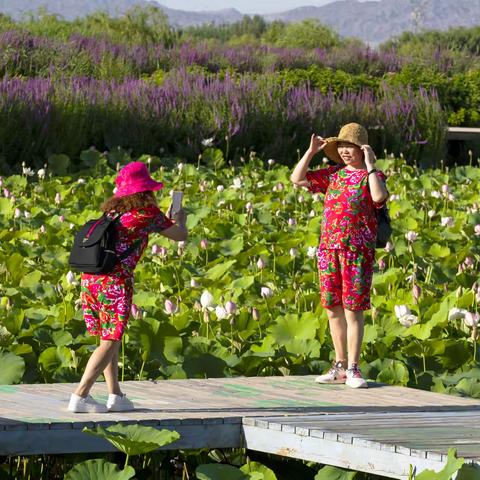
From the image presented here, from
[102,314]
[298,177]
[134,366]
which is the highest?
[298,177]

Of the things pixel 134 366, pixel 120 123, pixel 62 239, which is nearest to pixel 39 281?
pixel 62 239

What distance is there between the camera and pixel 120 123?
44.5 ft

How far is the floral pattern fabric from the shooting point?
4184mm

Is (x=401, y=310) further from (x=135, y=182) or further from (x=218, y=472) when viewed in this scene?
(x=218, y=472)

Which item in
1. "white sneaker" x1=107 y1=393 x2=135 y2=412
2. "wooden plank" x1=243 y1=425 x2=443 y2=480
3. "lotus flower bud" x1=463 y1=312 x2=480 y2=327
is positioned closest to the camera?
"wooden plank" x1=243 y1=425 x2=443 y2=480

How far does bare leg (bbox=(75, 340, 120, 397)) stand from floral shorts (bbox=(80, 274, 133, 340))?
26 mm

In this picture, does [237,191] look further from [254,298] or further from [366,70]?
[366,70]

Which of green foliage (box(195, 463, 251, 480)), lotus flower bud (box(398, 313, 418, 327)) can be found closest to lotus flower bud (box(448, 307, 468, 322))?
lotus flower bud (box(398, 313, 418, 327))

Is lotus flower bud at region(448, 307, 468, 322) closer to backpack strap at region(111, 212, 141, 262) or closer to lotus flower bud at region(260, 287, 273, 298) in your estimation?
lotus flower bud at region(260, 287, 273, 298)

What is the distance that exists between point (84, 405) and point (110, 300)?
36cm

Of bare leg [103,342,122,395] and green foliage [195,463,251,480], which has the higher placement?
bare leg [103,342,122,395]

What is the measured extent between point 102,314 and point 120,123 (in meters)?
9.52

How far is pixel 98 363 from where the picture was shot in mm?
4195

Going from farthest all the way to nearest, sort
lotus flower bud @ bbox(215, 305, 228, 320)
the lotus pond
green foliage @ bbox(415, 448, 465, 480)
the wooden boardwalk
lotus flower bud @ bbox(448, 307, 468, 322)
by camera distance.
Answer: lotus flower bud @ bbox(448, 307, 468, 322), lotus flower bud @ bbox(215, 305, 228, 320), the lotus pond, the wooden boardwalk, green foliage @ bbox(415, 448, 465, 480)
